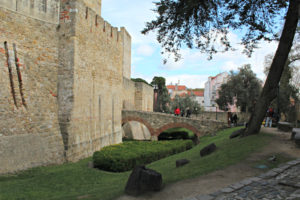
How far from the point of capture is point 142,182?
5.09m

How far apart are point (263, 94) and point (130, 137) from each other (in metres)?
18.2

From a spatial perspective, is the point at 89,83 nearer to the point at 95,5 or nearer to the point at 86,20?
the point at 86,20

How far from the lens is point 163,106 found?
47.5 m

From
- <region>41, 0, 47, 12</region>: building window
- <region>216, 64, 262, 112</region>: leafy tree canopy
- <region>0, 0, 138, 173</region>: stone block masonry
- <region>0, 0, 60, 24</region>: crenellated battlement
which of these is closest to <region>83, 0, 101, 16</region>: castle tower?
<region>0, 0, 138, 173</region>: stone block masonry

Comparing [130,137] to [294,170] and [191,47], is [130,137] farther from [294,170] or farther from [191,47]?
[294,170]

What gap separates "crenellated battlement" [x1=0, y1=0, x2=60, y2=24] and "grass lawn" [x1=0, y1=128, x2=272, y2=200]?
250 inches

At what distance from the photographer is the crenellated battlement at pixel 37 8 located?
9609 millimetres

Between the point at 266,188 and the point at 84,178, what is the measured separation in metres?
6.31

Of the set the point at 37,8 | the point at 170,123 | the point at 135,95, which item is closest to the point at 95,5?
the point at 37,8

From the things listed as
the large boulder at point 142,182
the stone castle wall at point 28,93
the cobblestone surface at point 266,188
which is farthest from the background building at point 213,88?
the large boulder at point 142,182

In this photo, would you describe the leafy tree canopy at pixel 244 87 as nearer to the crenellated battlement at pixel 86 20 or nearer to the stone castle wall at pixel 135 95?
the stone castle wall at pixel 135 95

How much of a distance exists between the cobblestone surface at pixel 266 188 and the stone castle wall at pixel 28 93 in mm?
7295

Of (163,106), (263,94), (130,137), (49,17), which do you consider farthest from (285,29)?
(163,106)

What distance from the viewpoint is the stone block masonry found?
927 centimetres
